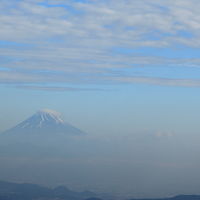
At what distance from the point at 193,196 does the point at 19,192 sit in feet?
136

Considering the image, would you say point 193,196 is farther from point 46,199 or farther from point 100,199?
point 46,199

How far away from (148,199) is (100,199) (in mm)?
11244

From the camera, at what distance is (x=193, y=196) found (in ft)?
354

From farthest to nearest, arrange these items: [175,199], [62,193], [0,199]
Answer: [62,193]
[0,199]
[175,199]

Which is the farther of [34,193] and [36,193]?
[36,193]

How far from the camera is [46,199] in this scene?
118 metres

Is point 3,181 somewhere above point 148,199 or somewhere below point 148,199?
above

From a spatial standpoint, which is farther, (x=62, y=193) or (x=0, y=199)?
(x=62, y=193)

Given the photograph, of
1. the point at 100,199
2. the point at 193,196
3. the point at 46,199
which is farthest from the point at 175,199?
the point at 46,199

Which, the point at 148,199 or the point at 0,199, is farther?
the point at 0,199

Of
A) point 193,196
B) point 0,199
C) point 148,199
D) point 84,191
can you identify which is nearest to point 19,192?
point 0,199

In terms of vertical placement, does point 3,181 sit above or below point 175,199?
above

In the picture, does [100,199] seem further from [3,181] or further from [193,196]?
[3,181]

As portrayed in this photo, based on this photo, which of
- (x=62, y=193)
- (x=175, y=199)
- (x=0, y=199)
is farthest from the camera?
(x=62, y=193)
